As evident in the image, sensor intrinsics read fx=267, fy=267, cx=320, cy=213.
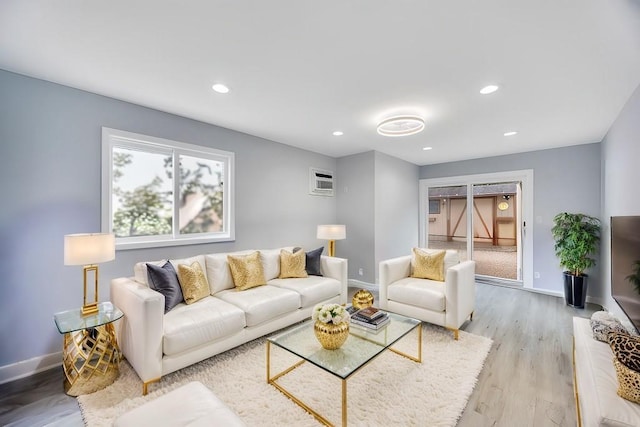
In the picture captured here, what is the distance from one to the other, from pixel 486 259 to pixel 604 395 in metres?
4.65

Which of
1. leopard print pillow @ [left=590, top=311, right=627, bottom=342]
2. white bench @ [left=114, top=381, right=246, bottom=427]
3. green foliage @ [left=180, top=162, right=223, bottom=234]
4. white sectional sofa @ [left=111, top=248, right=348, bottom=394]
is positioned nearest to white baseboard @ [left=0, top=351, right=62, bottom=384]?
white sectional sofa @ [left=111, top=248, right=348, bottom=394]

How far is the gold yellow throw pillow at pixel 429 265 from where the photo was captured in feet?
11.0

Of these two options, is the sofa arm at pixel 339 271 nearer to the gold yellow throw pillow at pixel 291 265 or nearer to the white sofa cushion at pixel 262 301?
the gold yellow throw pillow at pixel 291 265

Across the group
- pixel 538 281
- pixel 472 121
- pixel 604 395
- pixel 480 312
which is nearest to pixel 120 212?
pixel 604 395

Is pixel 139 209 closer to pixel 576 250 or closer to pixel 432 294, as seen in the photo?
pixel 432 294

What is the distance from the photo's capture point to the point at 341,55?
194 cm

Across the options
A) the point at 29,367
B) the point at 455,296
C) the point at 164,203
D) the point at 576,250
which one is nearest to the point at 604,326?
the point at 455,296

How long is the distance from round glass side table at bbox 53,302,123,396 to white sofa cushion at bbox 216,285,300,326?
3.03ft

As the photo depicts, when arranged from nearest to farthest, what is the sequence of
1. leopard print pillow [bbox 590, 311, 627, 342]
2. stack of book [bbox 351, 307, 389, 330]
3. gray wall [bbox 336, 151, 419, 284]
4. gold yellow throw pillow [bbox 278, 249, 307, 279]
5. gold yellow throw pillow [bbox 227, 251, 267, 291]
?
leopard print pillow [bbox 590, 311, 627, 342], stack of book [bbox 351, 307, 389, 330], gold yellow throw pillow [bbox 227, 251, 267, 291], gold yellow throw pillow [bbox 278, 249, 307, 279], gray wall [bbox 336, 151, 419, 284]

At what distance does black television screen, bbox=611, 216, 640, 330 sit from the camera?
5.67ft

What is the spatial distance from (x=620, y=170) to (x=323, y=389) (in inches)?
147

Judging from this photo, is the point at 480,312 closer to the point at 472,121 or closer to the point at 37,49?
the point at 472,121

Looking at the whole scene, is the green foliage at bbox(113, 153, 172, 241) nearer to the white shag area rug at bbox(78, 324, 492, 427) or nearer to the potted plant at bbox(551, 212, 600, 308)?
the white shag area rug at bbox(78, 324, 492, 427)

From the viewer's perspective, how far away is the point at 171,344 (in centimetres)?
203
